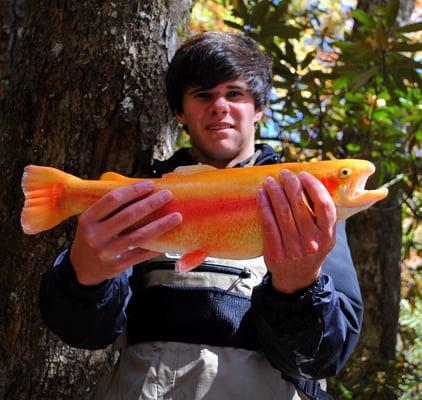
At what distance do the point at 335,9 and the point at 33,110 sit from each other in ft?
28.7

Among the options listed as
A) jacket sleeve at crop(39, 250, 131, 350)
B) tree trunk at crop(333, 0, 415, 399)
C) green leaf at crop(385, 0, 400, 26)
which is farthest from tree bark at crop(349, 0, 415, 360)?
jacket sleeve at crop(39, 250, 131, 350)

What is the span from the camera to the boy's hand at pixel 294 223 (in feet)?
5.80

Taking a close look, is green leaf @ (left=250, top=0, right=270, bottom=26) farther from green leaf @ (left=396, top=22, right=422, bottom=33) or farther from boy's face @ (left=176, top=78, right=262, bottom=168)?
boy's face @ (left=176, top=78, right=262, bottom=168)

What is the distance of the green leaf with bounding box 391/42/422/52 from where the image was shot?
3.85 m

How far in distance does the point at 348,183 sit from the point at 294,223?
201mm

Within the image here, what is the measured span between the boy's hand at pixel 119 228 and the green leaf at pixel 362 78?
2.42 m

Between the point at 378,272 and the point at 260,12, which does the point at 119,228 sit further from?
the point at 378,272

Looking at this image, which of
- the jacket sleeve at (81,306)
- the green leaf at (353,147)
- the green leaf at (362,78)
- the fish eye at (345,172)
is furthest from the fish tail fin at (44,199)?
the green leaf at (353,147)

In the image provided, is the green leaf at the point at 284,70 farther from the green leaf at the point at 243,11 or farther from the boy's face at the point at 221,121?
the boy's face at the point at 221,121

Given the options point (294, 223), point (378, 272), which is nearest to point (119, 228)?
point (294, 223)

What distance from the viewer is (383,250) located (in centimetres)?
510

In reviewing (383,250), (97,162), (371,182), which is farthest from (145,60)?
(383,250)

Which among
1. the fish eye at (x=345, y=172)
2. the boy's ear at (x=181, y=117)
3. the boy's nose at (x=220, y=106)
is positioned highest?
the boy's nose at (x=220, y=106)

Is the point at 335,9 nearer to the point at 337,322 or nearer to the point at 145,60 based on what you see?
the point at 145,60
